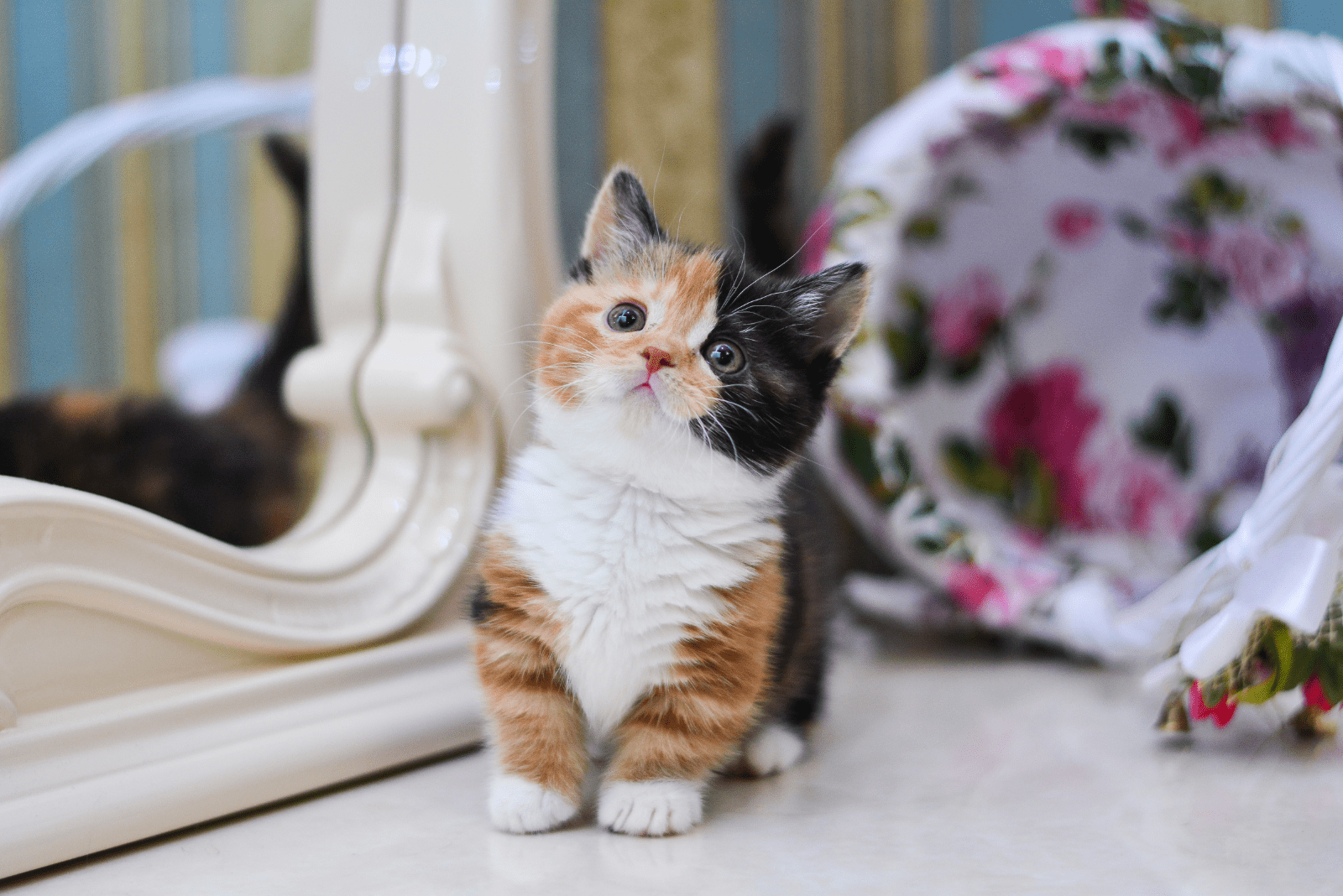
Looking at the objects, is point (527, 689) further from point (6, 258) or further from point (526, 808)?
point (6, 258)

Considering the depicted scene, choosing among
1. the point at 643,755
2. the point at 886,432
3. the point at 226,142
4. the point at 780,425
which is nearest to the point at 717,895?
the point at 643,755

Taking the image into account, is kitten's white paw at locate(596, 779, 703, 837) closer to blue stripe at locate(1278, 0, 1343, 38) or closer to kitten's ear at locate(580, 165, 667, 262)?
kitten's ear at locate(580, 165, 667, 262)

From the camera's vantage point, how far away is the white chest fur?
658mm

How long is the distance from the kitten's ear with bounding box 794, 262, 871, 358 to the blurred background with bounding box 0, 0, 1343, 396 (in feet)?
0.89

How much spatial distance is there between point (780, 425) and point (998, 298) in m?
0.85

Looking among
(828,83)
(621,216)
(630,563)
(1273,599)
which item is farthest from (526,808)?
(828,83)

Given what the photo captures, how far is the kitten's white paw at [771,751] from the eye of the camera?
30.5 inches

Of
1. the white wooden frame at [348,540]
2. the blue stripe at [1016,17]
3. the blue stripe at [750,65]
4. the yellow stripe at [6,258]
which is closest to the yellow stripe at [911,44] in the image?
the blue stripe at [1016,17]

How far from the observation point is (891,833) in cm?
66

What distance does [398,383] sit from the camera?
0.90 metres

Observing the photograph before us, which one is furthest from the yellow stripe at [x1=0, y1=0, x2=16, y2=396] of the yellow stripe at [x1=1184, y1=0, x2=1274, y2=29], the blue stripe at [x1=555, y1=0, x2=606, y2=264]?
the yellow stripe at [x1=1184, y1=0, x2=1274, y2=29]

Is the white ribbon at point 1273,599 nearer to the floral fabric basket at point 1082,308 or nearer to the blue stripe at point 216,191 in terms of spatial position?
the floral fabric basket at point 1082,308

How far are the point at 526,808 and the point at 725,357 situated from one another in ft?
1.07

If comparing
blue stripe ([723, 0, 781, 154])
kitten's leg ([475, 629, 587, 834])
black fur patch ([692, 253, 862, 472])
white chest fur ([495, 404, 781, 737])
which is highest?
blue stripe ([723, 0, 781, 154])
